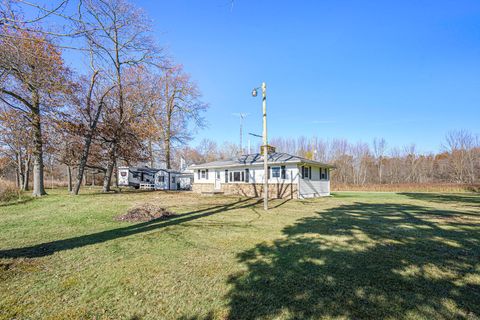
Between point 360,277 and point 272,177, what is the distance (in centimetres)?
1426

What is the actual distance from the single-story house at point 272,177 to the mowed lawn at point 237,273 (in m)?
10.1

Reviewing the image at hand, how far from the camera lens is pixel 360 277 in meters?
3.51

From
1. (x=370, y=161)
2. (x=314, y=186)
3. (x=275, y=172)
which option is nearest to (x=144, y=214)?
(x=275, y=172)

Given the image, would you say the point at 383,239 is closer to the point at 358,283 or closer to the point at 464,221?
the point at 358,283

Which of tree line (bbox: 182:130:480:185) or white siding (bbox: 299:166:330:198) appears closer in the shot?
white siding (bbox: 299:166:330:198)

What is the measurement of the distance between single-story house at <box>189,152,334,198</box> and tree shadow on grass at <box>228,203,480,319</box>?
10704mm

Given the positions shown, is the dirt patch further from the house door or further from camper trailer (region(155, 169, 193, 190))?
camper trailer (region(155, 169, 193, 190))

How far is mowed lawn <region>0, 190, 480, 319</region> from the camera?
267 cm

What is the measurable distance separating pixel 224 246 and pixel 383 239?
3934 mm

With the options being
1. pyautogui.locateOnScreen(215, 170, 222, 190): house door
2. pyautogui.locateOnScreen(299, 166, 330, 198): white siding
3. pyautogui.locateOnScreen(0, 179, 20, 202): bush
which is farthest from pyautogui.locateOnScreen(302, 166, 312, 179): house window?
pyautogui.locateOnScreen(0, 179, 20, 202): bush

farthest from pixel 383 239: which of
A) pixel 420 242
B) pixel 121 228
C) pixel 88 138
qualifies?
pixel 88 138

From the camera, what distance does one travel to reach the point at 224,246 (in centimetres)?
506

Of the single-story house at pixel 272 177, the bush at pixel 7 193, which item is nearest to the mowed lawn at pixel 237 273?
the bush at pixel 7 193

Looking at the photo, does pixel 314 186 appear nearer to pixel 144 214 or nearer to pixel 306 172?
pixel 306 172
